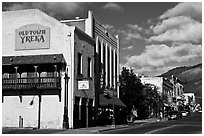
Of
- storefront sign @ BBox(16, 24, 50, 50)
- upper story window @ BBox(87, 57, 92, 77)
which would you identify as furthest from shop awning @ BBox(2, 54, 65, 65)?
upper story window @ BBox(87, 57, 92, 77)

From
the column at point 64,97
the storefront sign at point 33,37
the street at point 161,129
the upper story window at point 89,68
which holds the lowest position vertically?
the street at point 161,129

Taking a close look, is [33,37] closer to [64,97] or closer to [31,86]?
[31,86]

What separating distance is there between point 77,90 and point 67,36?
17.1 ft

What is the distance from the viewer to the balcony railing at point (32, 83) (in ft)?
113

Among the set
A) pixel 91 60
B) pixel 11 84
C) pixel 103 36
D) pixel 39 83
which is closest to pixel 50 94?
pixel 39 83

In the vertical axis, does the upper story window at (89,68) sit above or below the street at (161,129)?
above

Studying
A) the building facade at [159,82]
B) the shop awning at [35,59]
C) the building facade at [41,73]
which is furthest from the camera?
the building facade at [159,82]

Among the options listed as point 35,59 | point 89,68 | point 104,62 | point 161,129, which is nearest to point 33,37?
point 35,59

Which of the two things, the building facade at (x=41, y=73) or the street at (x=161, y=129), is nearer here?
the street at (x=161, y=129)

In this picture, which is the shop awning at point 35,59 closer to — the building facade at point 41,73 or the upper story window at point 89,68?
the building facade at point 41,73

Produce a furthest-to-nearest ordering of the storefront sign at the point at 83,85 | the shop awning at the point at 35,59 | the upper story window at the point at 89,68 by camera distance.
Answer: the upper story window at the point at 89,68 < the storefront sign at the point at 83,85 < the shop awning at the point at 35,59

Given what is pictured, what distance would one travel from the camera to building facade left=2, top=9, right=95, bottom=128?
114ft

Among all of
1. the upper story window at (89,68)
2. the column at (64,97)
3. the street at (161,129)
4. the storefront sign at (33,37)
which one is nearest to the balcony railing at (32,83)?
the column at (64,97)

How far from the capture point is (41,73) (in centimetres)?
3591
